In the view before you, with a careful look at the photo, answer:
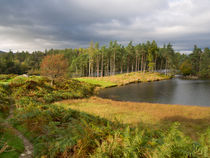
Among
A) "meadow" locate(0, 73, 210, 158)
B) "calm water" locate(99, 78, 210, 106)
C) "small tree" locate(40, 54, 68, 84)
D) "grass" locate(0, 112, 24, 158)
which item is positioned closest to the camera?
"meadow" locate(0, 73, 210, 158)

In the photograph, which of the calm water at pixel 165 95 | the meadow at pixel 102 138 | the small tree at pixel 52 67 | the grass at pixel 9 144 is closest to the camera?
the meadow at pixel 102 138

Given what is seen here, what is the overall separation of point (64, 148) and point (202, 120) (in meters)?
14.7

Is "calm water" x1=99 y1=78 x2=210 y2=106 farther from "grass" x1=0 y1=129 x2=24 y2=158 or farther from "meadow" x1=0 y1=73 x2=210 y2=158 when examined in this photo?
"grass" x1=0 y1=129 x2=24 y2=158

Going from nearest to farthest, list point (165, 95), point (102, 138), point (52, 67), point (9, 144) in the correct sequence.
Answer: point (102, 138) < point (9, 144) < point (52, 67) < point (165, 95)

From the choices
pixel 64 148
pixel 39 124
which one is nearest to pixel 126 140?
→ pixel 64 148

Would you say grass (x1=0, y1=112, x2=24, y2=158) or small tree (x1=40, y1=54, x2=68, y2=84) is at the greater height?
small tree (x1=40, y1=54, x2=68, y2=84)

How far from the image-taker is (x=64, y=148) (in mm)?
4852

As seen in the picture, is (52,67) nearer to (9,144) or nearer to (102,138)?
(9,144)

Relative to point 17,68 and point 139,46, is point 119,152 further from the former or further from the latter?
point 17,68

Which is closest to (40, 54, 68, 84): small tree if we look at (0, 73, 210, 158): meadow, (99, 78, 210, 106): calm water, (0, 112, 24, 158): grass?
(99, 78, 210, 106): calm water

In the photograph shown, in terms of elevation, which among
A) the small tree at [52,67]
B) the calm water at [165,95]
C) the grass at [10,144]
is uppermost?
the small tree at [52,67]

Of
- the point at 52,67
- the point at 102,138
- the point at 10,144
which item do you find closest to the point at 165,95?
the point at 52,67

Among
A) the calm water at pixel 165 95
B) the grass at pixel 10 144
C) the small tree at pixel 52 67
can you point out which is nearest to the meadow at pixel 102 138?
the grass at pixel 10 144

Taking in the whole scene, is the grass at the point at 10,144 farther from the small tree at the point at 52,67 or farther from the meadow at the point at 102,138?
the small tree at the point at 52,67
